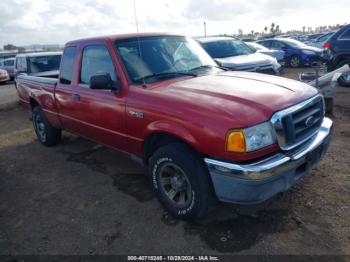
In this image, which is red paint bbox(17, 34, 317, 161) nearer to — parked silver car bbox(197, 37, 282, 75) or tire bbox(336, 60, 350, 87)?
parked silver car bbox(197, 37, 282, 75)

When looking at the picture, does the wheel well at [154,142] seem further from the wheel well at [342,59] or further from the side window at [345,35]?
the side window at [345,35]

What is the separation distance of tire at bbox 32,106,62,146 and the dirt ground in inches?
43.1

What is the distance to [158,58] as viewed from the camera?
4035 mm

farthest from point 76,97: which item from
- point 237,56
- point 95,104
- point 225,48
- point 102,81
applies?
point 225,48

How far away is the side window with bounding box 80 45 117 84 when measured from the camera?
401 cm

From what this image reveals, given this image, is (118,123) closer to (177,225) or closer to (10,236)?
(177,225)

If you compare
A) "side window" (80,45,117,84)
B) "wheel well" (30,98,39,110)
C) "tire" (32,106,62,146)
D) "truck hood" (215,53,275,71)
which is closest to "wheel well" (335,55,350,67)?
"truck hood" (215,53,275,71)

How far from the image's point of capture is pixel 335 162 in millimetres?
4555

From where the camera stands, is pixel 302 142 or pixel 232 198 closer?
pixel 232 198

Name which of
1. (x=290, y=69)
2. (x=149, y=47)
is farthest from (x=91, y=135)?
(x=290, y=69)

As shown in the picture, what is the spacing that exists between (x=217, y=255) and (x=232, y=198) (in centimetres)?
54

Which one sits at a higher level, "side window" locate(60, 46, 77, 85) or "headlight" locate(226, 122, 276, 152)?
"side window" locate(60, 46, 77, 85)

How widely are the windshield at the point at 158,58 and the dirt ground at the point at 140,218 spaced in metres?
1.55

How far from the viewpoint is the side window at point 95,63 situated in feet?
13.2
